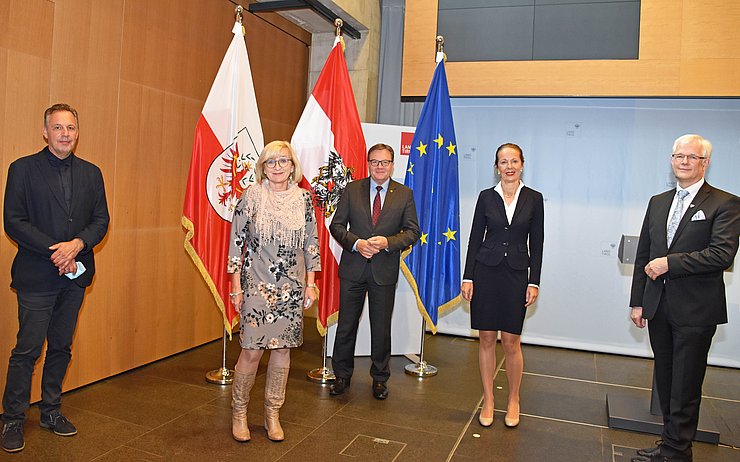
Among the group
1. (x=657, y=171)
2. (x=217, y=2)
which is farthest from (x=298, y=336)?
(x=657, y=171)

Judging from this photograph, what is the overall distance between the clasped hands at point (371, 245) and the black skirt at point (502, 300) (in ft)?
2.13

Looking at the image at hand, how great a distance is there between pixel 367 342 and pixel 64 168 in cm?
276

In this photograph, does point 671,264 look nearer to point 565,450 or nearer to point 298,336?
point 565,450

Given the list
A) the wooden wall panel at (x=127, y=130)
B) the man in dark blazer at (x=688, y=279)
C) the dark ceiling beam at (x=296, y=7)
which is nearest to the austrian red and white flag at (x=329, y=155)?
the dark ceiling beam at (x=296, y=7)

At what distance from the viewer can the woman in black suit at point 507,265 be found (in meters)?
3.54

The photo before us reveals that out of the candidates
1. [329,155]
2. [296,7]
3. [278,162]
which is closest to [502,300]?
[278,162]

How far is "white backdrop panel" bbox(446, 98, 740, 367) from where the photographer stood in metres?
5.40

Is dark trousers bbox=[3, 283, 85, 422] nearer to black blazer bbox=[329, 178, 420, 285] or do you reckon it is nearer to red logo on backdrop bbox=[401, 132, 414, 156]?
black blazer bbox=[329, 178, 420, 285]

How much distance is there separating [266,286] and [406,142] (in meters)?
2.30

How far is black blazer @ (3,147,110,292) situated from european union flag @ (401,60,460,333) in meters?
2.30

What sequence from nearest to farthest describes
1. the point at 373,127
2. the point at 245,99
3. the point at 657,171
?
the point at 245,99 → the point at 373,127 → the point at 657,171

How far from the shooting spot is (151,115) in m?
4.38

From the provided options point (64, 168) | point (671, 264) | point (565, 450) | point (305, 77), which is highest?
point (305, 77)

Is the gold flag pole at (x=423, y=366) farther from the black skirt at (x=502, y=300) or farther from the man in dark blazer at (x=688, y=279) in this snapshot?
the man in dark blazer at (x=688, y=279)
